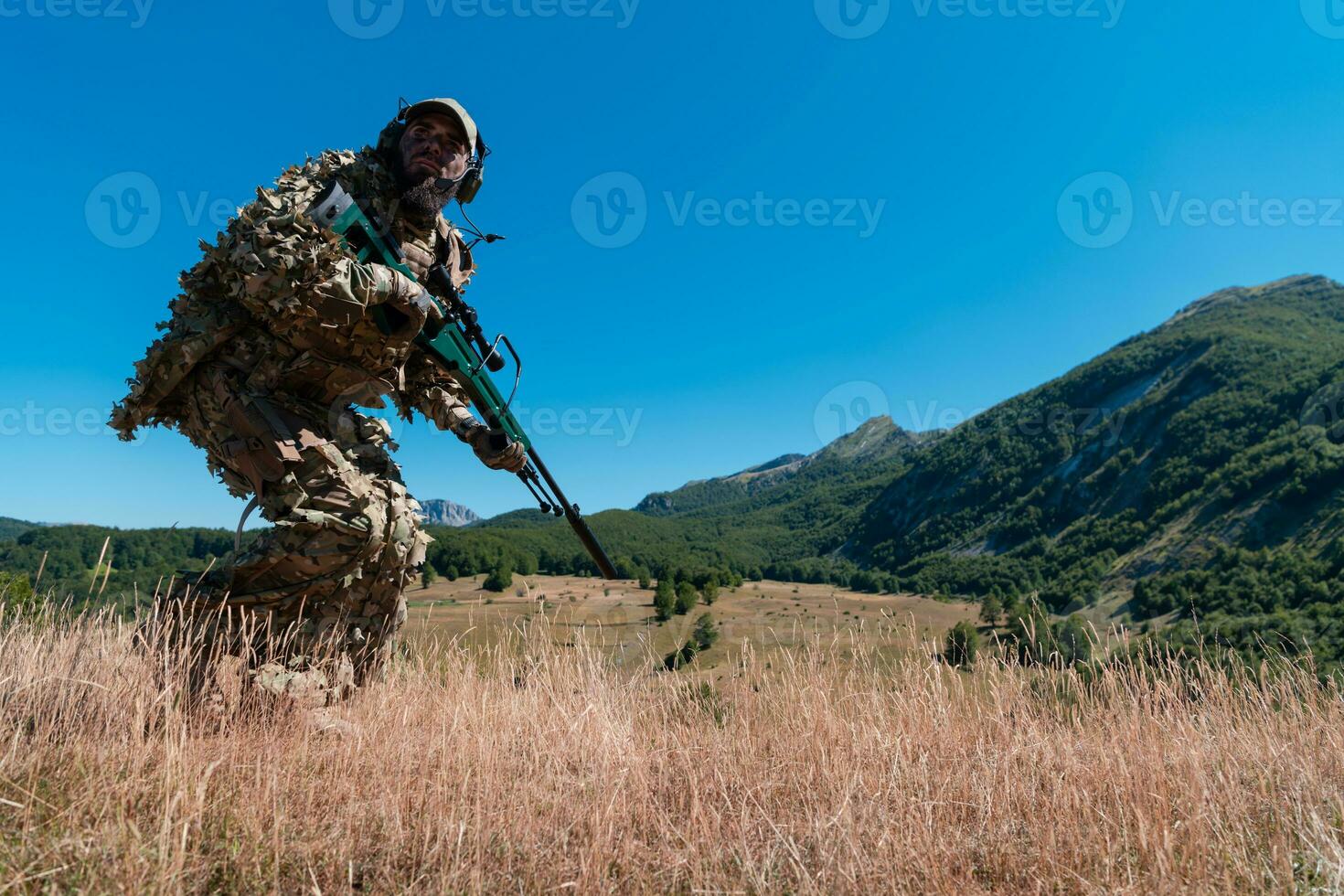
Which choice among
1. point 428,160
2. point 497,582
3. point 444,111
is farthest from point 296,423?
point 497,582

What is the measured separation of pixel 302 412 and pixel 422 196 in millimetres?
1862

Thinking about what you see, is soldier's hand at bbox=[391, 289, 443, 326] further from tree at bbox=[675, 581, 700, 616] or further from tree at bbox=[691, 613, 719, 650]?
tree at bbox=[675, 581, 700, 616]

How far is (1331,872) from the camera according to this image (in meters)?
2.57

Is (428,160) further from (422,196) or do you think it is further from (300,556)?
(300,556)

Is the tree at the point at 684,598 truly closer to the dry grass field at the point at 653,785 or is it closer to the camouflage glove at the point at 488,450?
the camouflage glove at the point at 488,450

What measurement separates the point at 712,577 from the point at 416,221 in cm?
10234

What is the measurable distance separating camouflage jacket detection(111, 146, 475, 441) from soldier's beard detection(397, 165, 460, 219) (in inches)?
4.0

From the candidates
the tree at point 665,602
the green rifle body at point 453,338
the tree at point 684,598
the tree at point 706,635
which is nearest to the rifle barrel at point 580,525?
the green rifle body at point 453,338

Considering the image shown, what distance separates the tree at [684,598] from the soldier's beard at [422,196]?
87.2 metres

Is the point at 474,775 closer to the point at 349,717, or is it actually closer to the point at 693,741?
the point at 349,717

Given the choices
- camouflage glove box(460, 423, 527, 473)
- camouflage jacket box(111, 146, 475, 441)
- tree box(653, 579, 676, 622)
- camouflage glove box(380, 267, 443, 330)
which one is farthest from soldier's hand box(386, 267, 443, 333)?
tree box(653, 579, 676, 622)

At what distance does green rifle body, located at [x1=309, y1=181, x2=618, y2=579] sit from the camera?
4344 millimetres

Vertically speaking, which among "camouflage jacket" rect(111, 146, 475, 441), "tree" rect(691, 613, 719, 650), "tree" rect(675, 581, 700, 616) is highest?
"camouflage jacket" rect(111, 146, 475, 441)

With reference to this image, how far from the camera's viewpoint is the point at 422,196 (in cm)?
486
